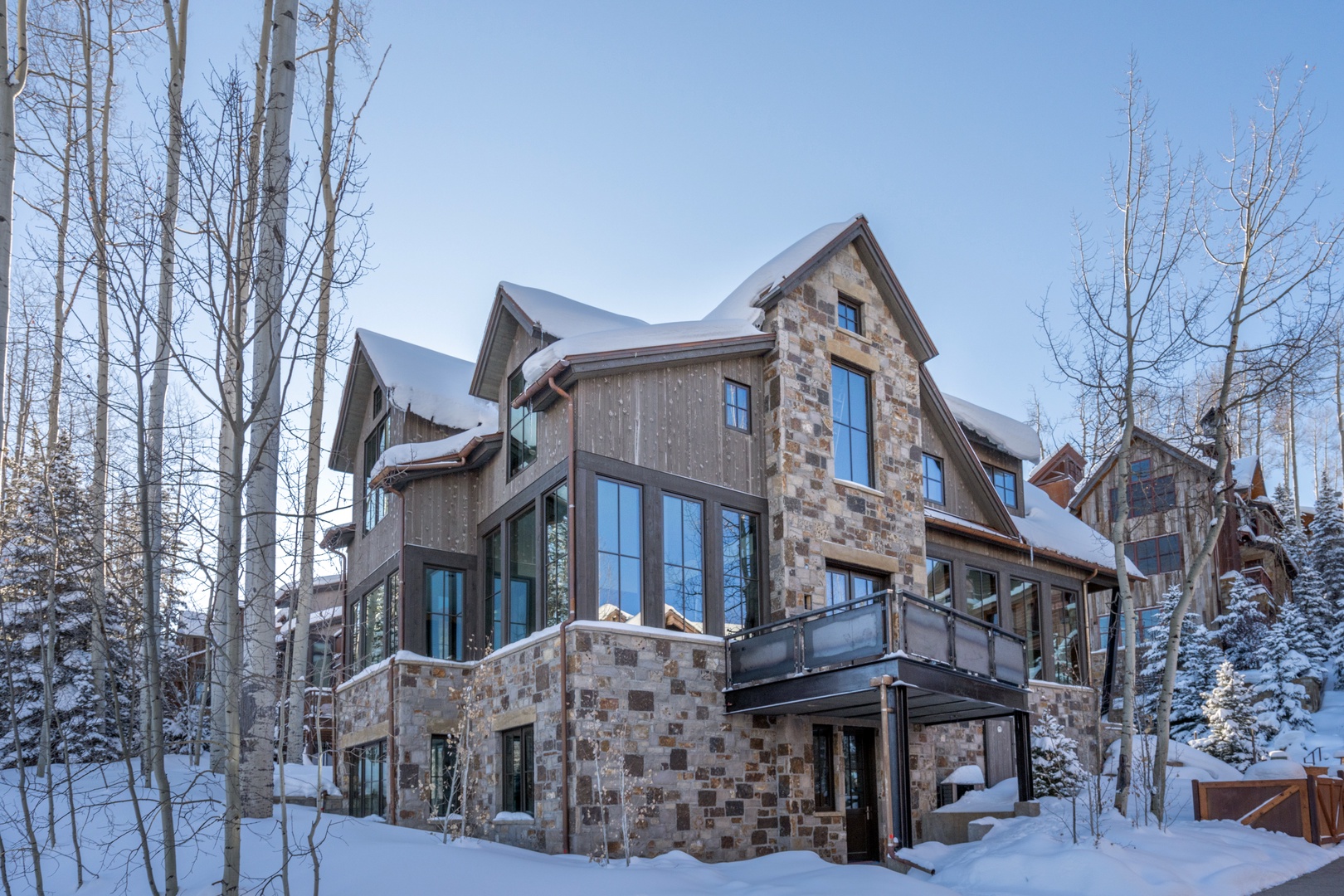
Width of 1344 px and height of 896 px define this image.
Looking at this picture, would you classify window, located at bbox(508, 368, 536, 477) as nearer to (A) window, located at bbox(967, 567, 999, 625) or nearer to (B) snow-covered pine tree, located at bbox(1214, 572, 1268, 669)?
(A) window, located at bbox(967, 567, 999, 625)

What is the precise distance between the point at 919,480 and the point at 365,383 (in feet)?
32.8

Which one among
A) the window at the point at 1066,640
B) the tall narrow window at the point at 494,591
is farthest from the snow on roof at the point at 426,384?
the window at the point at 1066,640

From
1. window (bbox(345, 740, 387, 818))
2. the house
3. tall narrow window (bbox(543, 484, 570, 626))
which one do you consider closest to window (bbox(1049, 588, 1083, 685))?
the house

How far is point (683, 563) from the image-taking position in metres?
13.9

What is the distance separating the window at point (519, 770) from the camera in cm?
1353

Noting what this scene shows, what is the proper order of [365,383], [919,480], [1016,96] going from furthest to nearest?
[365,383]
[919,480]
[1016,96]

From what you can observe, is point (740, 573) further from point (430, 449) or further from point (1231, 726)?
point (1231, 726)

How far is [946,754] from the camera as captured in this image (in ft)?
54.6

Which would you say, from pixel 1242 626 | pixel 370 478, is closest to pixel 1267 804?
pixel 370 478

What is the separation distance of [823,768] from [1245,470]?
87.9ft

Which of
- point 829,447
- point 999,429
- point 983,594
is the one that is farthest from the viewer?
point 999,429

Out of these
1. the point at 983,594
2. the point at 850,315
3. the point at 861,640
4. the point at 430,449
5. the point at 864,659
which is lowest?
the point at 864,659

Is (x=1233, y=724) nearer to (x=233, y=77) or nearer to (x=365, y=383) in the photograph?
(x=365, y=383)

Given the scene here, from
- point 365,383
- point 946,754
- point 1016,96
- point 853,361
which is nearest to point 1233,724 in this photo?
point 946,754
